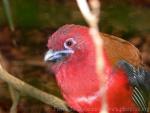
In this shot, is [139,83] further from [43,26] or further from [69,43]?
[43,26]

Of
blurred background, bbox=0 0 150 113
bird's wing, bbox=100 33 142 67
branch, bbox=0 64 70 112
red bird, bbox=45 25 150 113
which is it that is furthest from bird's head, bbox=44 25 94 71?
blurred background, bbox=0 0 150 113

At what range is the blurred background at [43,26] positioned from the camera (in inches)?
193

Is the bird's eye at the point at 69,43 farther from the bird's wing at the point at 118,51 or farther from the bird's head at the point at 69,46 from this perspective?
the bird's wing at the point at 118,51

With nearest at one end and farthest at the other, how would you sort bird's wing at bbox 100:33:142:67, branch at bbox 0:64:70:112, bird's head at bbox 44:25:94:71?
bird's head at bbox 44:25:94:71
bird's wing at bbox 100:33:142:67
branch at bbox 0:64:70:112

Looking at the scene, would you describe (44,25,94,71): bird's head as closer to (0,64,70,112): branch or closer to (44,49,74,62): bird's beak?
(44,49,74,62): bird's beak

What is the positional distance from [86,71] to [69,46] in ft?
0.48

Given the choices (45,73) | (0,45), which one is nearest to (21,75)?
(45,73)

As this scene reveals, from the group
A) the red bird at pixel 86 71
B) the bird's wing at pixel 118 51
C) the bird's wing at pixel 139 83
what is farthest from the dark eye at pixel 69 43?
the bird's wing at pixel 139 83

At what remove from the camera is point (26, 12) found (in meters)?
4.82

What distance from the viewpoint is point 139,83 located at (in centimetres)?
325

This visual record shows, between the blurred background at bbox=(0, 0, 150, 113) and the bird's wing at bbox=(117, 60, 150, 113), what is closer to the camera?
the bird's wing at bbox=(117, 60, 150, 113)

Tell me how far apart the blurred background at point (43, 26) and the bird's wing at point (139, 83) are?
58.6 inches

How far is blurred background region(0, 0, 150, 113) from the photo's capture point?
491 cm

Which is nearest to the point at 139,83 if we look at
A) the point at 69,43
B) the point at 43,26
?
the point at 69,43
